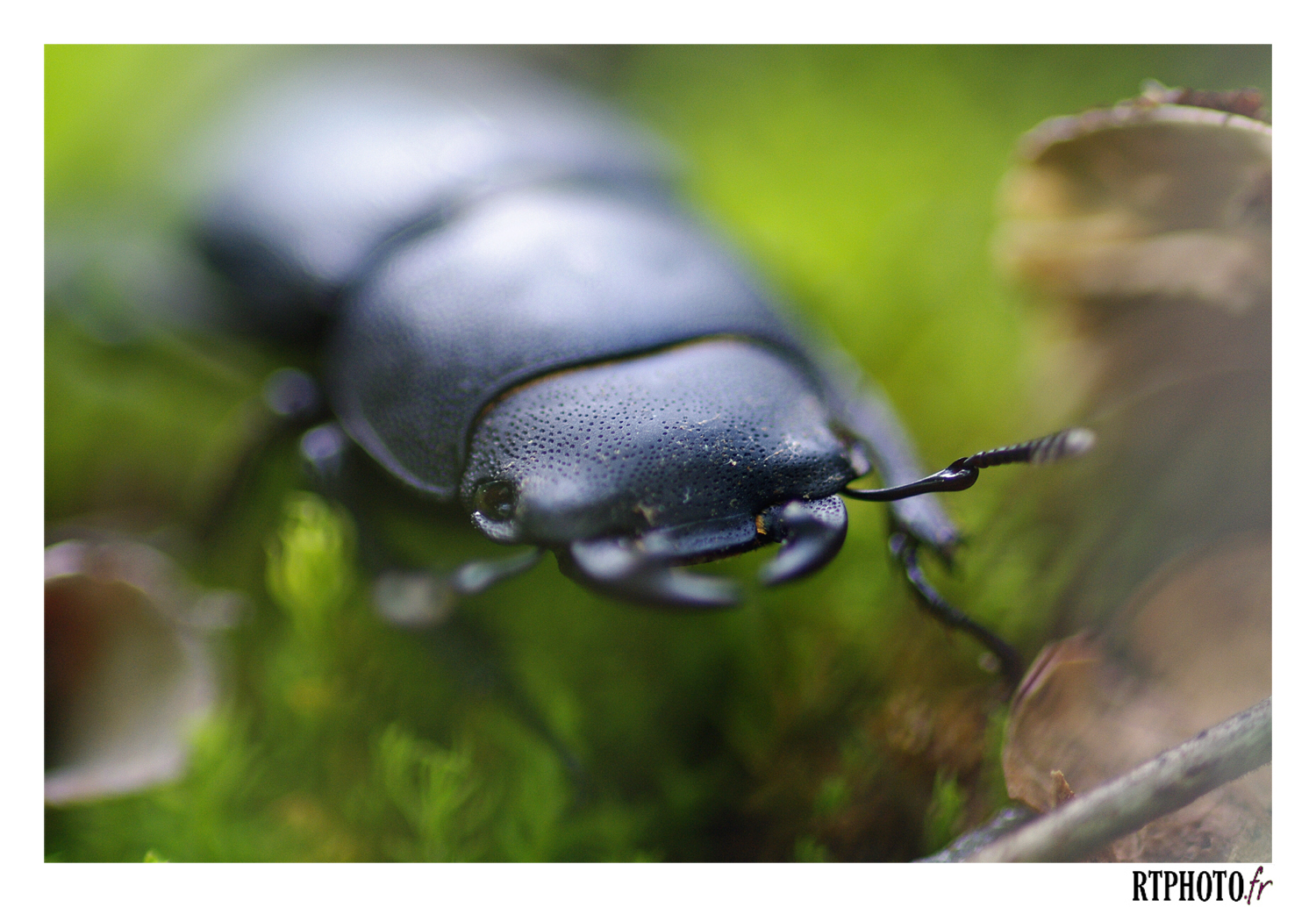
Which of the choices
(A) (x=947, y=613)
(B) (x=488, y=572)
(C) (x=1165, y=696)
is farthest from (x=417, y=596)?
(C) (x=1165, y=696)

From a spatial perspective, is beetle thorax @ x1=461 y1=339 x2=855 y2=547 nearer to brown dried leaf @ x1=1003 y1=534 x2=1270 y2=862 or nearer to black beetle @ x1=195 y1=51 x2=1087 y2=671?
black beetle @ x1=195 y1=51 x2=1087 y2=671

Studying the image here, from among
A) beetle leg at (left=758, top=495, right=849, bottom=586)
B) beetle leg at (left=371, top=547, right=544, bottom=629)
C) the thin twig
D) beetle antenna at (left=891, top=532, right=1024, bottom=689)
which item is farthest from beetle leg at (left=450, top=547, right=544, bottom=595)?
the thin twig

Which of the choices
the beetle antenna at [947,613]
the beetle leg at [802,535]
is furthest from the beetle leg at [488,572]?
the beetle antenna at [947,613]

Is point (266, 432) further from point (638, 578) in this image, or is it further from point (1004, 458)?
point (1004, 458)

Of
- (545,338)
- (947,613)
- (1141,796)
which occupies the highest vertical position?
(545,338)
